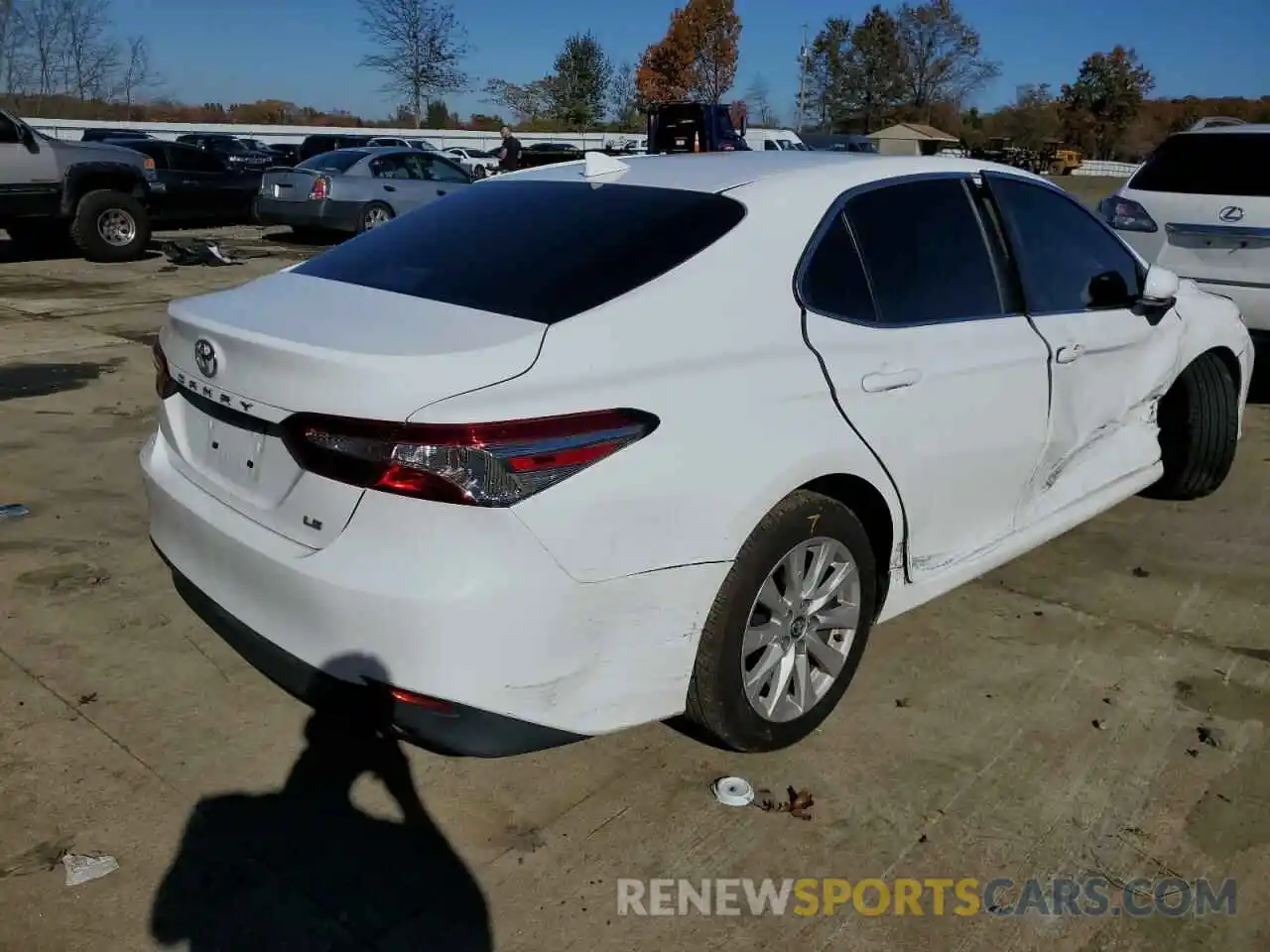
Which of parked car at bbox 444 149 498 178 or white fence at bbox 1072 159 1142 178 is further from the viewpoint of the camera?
white fence at bbox 1072 159 1142 178

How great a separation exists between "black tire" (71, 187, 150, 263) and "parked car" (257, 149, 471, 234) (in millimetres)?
1931

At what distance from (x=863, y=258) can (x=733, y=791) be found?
155 centimetres

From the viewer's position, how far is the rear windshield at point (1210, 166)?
6676mm

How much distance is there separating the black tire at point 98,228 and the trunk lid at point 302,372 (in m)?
11.6

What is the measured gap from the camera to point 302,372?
2.35m

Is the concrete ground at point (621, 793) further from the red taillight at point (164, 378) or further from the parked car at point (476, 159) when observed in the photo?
the parked car at point (476, 159)

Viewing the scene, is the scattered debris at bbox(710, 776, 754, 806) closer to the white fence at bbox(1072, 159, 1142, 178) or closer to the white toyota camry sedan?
the white toyota camry sedan

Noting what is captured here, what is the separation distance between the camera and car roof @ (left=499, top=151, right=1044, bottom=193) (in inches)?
121

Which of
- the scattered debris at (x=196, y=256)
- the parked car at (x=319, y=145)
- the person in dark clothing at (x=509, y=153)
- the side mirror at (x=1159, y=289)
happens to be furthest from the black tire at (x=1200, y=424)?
the parked car at (x=319, y=145)

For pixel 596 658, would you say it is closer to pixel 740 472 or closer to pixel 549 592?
pixel 549 592

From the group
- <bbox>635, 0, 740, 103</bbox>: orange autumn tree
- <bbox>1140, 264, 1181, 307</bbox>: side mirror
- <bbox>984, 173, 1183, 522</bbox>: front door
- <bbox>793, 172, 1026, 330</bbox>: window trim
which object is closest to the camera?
<bbox>793, 172, 1026, 330</bbox>: window trim

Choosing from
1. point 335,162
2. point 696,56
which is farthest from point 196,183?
point 696,56

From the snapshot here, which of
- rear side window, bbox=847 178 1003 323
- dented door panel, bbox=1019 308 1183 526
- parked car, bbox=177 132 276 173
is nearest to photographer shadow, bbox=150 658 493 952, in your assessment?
rear side window, bbox=847 178 1003 323

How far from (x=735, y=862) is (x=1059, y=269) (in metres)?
2.45
